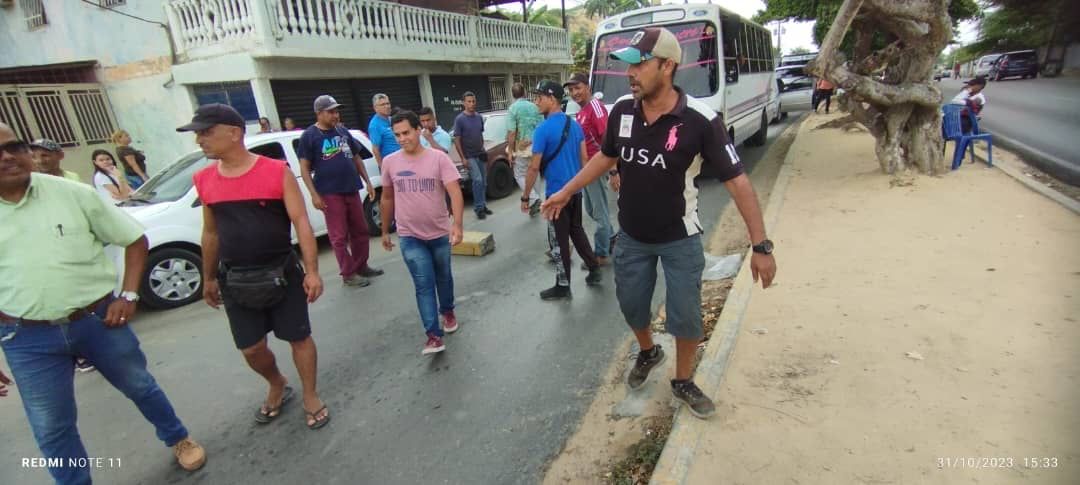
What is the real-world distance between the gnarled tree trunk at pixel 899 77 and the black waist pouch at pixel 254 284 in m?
6.94

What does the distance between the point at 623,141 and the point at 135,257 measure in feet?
7.99

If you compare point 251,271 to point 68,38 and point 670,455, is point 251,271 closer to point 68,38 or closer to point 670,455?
point 670,455

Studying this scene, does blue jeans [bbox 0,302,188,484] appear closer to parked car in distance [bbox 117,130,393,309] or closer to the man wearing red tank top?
the man wearing red tank top

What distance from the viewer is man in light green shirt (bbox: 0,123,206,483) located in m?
2.13

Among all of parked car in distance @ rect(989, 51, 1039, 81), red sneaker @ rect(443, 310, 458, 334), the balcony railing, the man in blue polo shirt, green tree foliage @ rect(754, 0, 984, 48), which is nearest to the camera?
red sneaker @ rect(443, 310, 458, 334)

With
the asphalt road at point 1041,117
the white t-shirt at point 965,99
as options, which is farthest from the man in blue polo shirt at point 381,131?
the asphalt road at point 1041,117

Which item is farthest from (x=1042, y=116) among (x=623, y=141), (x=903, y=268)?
(x=623, y=141)

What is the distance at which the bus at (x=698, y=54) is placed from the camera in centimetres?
801

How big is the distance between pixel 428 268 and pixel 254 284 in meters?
1.14

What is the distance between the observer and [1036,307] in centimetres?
335

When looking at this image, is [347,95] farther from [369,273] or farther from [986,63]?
[986,63]

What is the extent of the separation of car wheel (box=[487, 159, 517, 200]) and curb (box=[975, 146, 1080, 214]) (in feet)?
23.7

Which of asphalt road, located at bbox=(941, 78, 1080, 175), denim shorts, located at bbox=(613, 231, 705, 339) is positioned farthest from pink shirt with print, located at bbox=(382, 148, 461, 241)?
asphalt road, located at bbox=(941, 78, 1080, 175)

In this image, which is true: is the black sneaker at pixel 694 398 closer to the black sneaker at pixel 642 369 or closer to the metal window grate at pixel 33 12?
the black sneaker at pixel 642 369
